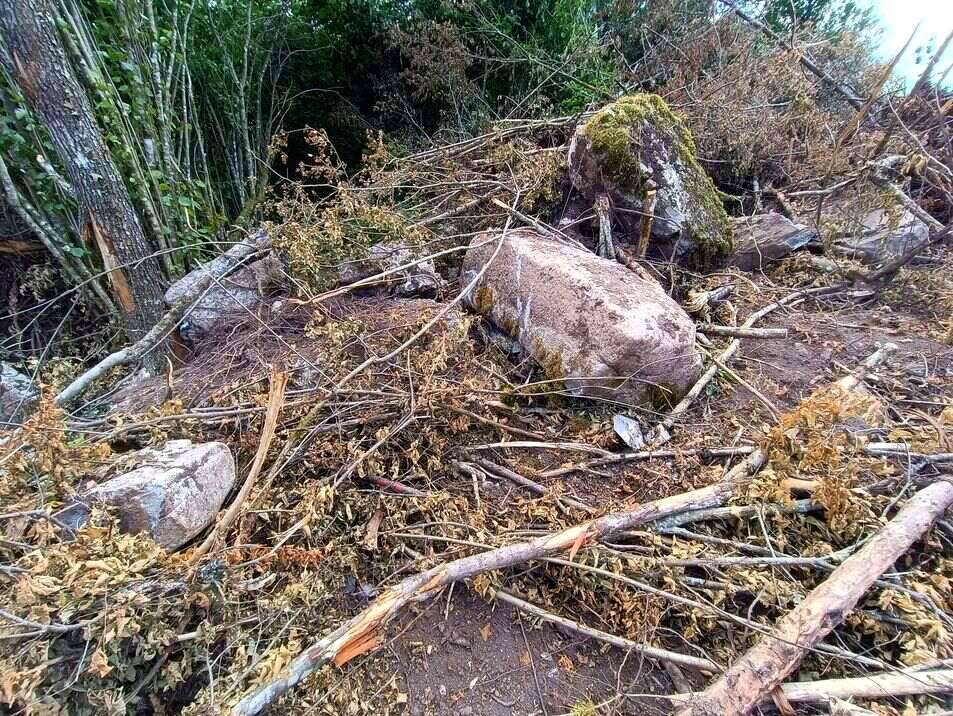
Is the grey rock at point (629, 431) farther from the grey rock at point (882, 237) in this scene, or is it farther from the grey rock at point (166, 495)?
the grey rock at point (882, 237)

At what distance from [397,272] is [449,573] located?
2238mm

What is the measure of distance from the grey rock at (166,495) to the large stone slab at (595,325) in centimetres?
175

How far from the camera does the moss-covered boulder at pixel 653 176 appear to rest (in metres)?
3.41

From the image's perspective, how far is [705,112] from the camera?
493 centimetres

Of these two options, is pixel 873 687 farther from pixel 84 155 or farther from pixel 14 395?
pixel 84 155

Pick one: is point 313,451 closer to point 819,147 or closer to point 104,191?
point 104,191

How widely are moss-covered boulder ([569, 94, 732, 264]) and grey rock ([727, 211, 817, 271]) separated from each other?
367mm

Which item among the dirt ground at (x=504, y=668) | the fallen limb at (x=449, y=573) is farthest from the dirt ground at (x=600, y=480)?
the fallen limb at (x=449, y=573)

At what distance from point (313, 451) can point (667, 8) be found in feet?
21.5

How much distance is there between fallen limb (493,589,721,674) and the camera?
1634mm

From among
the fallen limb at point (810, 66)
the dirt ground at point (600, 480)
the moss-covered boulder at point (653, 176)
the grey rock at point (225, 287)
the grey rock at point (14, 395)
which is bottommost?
the grey rock at point (14, 395)

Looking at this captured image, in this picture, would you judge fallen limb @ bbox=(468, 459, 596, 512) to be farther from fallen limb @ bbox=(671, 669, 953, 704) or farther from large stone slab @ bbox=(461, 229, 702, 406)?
fallen limb @ bbox=(671, 669, 953, 704)

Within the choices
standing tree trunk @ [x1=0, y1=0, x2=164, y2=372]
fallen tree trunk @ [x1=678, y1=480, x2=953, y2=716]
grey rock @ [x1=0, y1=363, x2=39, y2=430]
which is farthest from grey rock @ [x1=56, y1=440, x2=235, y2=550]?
fallen tree trunk @ [x1=678, y1=480, x2=953, y2=716]

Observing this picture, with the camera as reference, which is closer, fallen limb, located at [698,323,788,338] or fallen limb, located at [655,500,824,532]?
fallen limb, located at [655,500,824,532]
